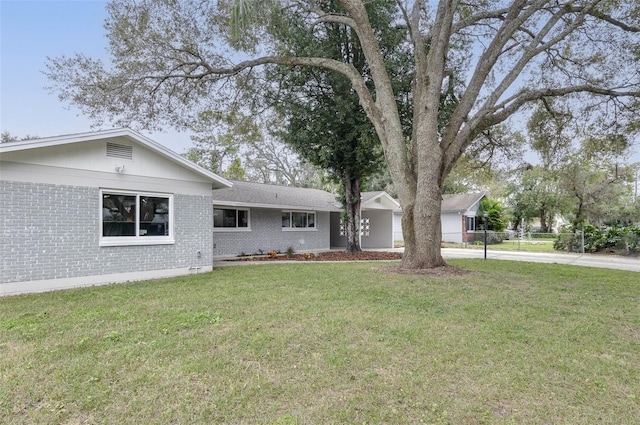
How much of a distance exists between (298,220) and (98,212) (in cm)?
995

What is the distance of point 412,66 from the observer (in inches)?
542

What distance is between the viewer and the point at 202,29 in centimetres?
1167

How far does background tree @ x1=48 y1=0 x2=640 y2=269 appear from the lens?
960cm

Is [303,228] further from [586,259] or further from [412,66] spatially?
[586,259]

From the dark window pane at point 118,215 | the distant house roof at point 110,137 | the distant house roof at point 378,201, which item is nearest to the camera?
the distant house roof at point 110,137

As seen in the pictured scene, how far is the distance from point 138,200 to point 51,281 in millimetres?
2515

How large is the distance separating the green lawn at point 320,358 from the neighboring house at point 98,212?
3.79 ft

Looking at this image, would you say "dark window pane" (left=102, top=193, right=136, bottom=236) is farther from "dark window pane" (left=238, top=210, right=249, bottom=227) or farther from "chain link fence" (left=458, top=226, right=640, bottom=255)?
"chain link fence" (left=458, top=226, right=640, bottom=255)

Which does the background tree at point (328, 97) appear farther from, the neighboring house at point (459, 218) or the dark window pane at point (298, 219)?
the neighboring house at point (459, 218)

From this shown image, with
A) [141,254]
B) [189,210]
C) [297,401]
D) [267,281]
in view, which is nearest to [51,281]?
[141,254]

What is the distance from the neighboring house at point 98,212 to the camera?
7.20 metres

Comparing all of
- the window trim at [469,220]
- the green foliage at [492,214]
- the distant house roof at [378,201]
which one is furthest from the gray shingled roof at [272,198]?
the green foliage at [492,214]

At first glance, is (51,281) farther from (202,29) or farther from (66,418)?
(202,29)

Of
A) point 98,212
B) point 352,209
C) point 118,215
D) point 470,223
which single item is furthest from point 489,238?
point 98,212
